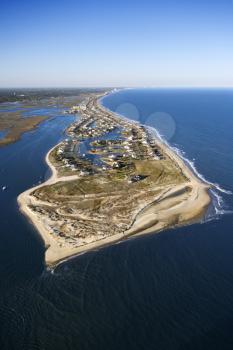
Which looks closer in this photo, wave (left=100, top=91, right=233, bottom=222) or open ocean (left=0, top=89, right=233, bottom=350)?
open ocean (left=0, top=89, right=233, bottom=350)

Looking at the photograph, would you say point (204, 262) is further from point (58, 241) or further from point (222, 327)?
point (58, 241)

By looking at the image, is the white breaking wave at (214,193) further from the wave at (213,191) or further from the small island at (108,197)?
the small island at (108,197)

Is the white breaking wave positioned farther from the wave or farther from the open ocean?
the open ocean

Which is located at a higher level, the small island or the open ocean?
the small island

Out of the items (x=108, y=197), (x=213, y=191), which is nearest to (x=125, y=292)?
(x=108, y=197)

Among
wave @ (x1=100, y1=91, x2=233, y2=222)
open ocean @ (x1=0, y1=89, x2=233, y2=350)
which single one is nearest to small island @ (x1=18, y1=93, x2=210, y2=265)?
wave @ (x1=100, y1=91, x2=233, y2=222)

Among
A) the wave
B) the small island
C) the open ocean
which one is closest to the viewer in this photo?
the open ocean

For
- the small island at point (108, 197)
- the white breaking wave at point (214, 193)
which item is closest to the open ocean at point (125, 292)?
the white breaking wave at point (214, 193)

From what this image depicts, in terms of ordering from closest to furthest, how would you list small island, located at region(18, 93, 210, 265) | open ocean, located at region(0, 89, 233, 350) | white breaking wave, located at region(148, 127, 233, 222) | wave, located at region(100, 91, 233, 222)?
open ocean, located at region(0, 89, 233, 350) < small island, located at region(18, 93, 210, 265) < white breaking wave, located at region(148, 127, 233, 222) < wave, located at region(100, 91, 233, 222)

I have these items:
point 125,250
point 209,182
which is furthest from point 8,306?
point 209,182

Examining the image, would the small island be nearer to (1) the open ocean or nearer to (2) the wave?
(2) the wave
